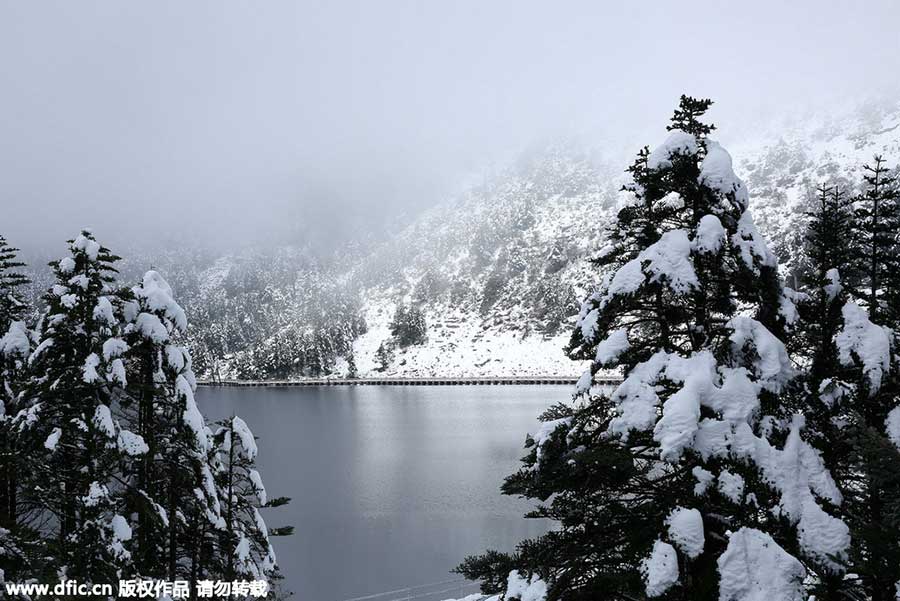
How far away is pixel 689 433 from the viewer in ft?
21.1

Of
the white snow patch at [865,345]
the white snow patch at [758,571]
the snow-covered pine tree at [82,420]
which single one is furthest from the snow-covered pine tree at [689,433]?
the snow-covered pine tree at [82,420]

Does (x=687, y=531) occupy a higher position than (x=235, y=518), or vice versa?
(x=687, y=531)

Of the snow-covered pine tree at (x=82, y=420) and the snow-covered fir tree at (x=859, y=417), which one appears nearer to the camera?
the snow-covered fir tree at (x=859, y=417)

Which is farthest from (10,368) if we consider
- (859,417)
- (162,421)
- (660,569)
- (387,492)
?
(387,492)

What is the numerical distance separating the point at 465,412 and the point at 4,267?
100m

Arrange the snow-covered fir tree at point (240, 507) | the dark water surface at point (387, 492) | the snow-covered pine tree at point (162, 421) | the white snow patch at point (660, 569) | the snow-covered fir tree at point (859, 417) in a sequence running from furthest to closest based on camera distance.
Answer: the dark water surface at point (387, 492) < the snow-covered fir tree at point (240, 507) < the snow-covered pine tree at point (162, 421) < the white snow patch at point (660, 569) < the snow-covered fir tree at point (859, 417)

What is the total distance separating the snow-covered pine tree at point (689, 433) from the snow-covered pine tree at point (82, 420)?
8575mm

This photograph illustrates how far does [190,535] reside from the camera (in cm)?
1620

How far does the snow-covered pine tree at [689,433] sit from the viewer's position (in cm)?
641

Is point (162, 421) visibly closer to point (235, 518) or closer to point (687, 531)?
point (235, 518)

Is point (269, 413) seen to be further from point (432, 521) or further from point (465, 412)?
point (432, 521)

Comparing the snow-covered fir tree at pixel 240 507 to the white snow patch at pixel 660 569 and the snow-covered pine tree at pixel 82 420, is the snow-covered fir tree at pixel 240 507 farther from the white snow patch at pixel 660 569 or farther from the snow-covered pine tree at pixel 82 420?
the white snow patch at pixel 660 569

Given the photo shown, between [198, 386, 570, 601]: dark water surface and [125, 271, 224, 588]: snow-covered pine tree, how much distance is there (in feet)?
70.1

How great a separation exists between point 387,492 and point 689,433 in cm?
5200
